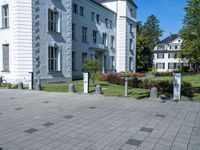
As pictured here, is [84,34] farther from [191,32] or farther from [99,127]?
[99,127]

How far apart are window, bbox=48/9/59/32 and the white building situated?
161 feet

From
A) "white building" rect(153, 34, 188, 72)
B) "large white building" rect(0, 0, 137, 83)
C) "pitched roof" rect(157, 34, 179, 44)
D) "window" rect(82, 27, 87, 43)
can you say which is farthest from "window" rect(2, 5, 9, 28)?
"pitched roof" rect(157, 34, 179, 44)

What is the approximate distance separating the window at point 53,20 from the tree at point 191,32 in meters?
24.1

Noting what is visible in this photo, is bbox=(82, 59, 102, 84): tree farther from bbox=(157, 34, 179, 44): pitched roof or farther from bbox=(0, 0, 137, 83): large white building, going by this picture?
bbox=(157, 34, 179, 44): pitched roof

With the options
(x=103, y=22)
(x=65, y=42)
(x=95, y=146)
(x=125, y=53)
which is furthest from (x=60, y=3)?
(x=95, y=146)

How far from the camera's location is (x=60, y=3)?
23078 millimetres

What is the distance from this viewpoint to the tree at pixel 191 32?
3700 centimetres

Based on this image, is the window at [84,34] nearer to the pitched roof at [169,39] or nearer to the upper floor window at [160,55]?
the upper floor window at [160,55]

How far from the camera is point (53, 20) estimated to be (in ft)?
74.3

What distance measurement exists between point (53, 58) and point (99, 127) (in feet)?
56.5

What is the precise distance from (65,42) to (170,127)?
61.9 feet

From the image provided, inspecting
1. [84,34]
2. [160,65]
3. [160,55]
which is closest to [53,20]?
[84,34]

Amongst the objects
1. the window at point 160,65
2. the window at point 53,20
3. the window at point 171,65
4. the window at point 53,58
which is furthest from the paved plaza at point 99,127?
the window at point 160,65

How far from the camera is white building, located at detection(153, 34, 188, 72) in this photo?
6700 cm
